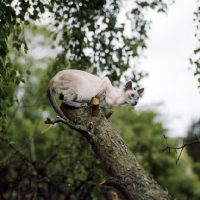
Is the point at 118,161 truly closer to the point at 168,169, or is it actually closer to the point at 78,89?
the point at 78,89

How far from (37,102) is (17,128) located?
14.0 m

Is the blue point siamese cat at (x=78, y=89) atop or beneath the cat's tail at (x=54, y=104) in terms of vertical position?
atop

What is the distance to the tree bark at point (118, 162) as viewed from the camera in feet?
15.9

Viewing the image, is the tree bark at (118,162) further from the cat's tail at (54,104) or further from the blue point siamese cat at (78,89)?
the blue point siamese cat at (78,89)

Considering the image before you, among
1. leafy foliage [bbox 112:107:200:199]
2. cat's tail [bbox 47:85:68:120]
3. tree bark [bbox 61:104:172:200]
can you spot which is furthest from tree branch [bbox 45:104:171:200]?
leafy foliage [bbox 112:107:200:199]

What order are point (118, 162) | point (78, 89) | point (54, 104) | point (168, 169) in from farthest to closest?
point (168, 169)
point (78, 89)
point (54, 104)
point (118, 162)

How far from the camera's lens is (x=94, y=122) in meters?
5.27

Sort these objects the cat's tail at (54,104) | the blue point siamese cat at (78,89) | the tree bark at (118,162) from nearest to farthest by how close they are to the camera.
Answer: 1. the tree bark at (118,162)
2. the cat's tail at (54,104)
3. the blue point siamese cat at (78,89)

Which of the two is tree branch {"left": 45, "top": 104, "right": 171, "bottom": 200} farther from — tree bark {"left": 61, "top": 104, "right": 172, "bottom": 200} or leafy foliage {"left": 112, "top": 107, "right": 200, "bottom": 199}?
leafy foliage {"left": 112, "top": 107, "right": 200, "bottom": 199}

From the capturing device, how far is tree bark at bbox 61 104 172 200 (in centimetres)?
486

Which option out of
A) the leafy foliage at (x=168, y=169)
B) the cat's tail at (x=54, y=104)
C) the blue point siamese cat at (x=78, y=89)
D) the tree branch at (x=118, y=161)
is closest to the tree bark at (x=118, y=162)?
the tree branch at (x=118, y=161)

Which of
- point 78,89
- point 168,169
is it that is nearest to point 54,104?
point 78,89

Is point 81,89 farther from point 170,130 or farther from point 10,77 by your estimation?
point 170,130

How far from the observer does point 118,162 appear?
16.5 ft
